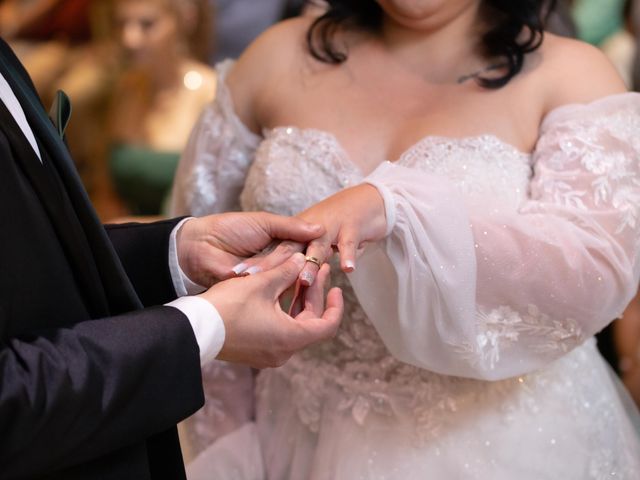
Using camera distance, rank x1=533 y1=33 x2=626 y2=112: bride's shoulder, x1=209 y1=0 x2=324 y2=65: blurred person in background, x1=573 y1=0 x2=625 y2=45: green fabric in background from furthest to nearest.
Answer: x1=209 y1=0 x2=324 y2=65: blurred person in background
x1=573 y1=0 x2=625 y2=45: green fabric in background
x1=533 y1=33 x2=626 y2=112: bride's shoulder

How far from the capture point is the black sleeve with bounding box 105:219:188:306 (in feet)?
3.67

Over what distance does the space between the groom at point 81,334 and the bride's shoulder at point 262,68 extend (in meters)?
0.49

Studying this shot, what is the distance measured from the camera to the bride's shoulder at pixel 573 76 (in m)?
1.28

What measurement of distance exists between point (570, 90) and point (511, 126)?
0.09 m

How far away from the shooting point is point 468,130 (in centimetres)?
131

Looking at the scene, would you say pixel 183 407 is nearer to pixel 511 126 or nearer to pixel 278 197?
pixel 278 197

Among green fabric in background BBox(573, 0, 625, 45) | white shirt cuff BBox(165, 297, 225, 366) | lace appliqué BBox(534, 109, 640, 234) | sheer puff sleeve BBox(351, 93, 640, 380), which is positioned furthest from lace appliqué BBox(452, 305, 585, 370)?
green fabric in background BBox(573, 0, 625, 45)

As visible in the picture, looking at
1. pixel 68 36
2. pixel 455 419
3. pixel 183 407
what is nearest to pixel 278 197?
pixel 455 419

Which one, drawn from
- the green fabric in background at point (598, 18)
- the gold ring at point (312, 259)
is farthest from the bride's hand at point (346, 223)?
the green fabric in background at point (598, 18)

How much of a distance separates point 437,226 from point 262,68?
0.44 metres

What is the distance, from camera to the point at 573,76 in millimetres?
1294

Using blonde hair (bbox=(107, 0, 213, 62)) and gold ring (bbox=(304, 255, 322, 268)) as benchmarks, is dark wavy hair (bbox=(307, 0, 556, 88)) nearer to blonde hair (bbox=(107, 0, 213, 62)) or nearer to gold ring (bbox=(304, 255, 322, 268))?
gold ring (bbox=(304, 255, 322, 268))

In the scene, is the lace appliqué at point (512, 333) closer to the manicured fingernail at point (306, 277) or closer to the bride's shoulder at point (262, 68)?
the manicured fingernail at point (306, 277)

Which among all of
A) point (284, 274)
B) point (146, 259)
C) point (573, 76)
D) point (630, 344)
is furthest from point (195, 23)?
point (284, 274)
